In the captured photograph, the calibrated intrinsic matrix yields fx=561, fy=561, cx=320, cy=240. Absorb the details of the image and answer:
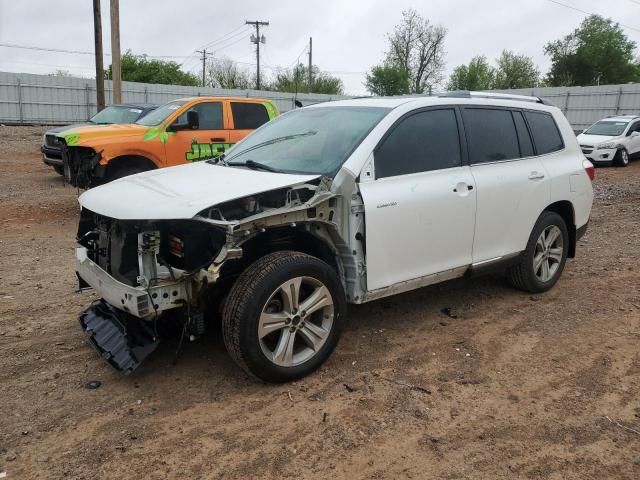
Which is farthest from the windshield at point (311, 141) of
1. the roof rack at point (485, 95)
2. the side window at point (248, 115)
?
the side window at point (248, 115)

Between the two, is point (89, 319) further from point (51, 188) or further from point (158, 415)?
point (51, 188)

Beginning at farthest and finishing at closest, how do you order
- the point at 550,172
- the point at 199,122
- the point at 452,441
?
the point at 199,122 → the point at 550,172 → the point at 452,441

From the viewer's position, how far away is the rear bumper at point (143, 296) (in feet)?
10.6

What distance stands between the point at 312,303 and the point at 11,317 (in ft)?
9.03

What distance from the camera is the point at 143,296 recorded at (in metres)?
3.23

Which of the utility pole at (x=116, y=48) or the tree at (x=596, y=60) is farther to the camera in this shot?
the tree at (x=596, y=60)

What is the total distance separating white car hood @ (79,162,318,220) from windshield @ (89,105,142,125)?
786 centimetres

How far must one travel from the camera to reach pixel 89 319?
4.01m

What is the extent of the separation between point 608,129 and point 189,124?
15.0 m

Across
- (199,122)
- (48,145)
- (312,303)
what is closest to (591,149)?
(199,122)

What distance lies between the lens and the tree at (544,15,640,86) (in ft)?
174

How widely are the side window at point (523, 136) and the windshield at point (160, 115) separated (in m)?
6.15

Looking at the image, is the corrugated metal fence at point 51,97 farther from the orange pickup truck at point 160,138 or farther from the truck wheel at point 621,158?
the truck wheel at point 621,158

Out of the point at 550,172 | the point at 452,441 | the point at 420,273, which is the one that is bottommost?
the point at 452,441
